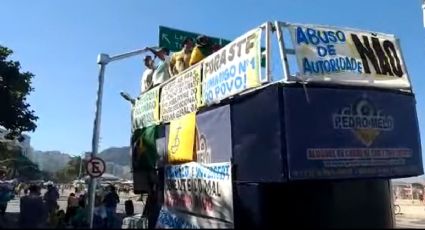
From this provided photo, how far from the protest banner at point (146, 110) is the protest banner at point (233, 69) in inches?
111

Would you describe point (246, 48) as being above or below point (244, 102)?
above

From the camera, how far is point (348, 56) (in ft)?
34.0

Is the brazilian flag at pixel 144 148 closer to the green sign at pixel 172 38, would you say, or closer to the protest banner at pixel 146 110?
the protest banner at pixel 146 110

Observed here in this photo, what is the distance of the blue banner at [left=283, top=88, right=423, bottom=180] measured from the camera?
9.45 meters

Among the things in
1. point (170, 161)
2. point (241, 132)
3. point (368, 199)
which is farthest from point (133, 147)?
point (368, 199)

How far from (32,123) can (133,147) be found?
13.2 m

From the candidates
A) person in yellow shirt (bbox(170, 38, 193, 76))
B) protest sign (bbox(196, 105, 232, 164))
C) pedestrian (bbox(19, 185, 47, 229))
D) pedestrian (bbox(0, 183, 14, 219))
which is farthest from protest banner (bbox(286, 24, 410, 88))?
pedestrian (bbox(0, 183, 14, 219))

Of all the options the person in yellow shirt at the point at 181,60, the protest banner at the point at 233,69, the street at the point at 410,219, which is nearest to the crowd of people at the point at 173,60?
the person in yellow shirt at the point at 181,60

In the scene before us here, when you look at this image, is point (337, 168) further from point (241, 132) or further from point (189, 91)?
point (189, 91)

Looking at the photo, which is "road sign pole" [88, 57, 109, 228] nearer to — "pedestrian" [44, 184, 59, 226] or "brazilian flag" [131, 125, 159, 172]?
"brazilian flag" [131, 125, 159, 172]

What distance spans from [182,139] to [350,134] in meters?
3.57

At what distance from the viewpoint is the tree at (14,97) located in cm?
2589

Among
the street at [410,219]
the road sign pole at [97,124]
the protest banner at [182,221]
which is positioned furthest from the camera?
the street at [410,219]

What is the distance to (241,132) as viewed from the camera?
1026 centimetres
